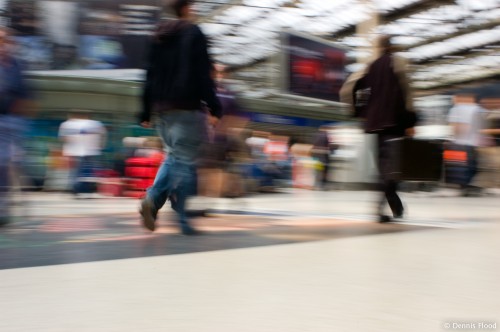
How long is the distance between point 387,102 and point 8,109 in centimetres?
291

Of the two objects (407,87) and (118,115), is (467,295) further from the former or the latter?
(118,115)

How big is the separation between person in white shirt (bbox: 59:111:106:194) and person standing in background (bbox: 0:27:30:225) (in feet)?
17.0

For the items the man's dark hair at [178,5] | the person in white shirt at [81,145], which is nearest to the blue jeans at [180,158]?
the man's dark hair at [178,5]

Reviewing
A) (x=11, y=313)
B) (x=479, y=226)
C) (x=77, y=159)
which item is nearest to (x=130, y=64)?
(x=77, y=159)

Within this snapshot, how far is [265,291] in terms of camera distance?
226cm

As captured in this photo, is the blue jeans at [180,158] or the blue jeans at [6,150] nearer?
the blue jeans at [180,158]

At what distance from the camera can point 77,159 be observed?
9992 millimetres

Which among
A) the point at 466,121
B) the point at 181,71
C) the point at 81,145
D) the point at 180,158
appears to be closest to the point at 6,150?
the point at 180,158

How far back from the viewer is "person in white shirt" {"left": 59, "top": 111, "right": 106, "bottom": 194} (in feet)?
32.1

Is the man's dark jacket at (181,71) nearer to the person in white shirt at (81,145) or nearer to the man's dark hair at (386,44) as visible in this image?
the man's dark hair at (386,44)

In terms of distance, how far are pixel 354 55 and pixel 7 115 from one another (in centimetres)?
2329

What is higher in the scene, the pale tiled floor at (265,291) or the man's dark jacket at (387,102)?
the man's dark jacket at (387,102)

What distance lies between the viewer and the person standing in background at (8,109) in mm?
4500

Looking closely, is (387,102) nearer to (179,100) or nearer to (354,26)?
(179,100)
